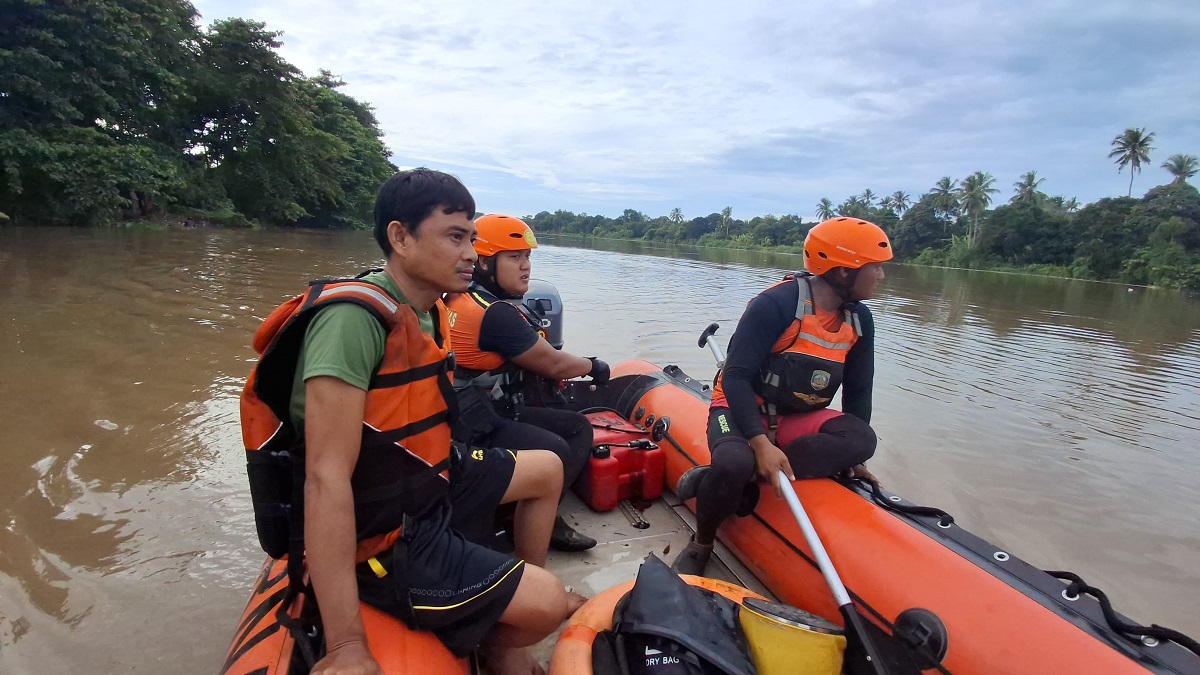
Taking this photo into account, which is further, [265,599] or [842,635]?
[842,635]

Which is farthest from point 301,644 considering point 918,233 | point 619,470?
point 918,233

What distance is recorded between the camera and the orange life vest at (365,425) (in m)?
1.49

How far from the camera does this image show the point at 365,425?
5.04 feet

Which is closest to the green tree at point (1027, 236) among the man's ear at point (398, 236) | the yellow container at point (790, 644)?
the yellow container at point (790, 644)

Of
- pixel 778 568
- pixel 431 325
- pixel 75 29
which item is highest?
pixel 75 29

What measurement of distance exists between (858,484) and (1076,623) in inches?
37.0

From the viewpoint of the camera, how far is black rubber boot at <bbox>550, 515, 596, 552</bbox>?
2947 millimetres

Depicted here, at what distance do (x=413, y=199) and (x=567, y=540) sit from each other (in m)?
1.86

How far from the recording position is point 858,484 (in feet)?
9.16

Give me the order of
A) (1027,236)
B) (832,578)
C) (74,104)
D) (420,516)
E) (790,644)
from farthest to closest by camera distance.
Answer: (1027,236), (74,104), (832,578), (790,644), (420,516)

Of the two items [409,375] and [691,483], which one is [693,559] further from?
[409,375]

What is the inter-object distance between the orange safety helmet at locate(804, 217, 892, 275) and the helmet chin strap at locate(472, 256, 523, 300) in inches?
59.1

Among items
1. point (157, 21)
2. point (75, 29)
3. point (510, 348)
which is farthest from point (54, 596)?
point (157, 21)

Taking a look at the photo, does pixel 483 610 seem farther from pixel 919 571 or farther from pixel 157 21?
pixel 157 21
